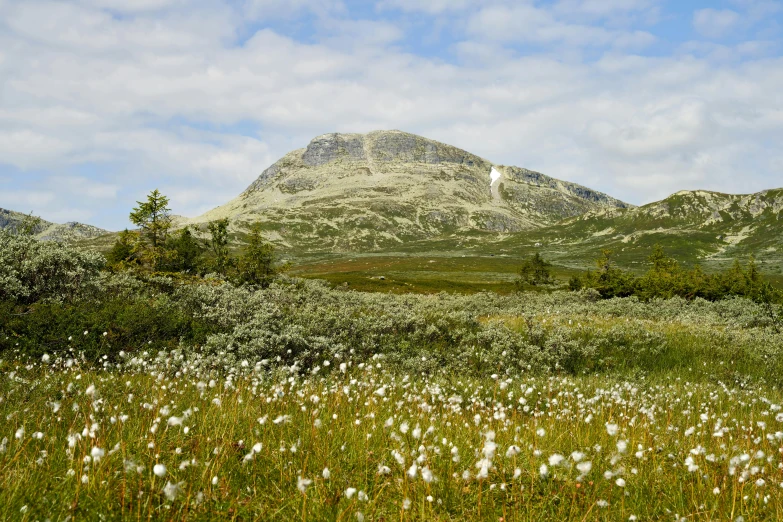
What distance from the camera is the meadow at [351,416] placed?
11.0 ft

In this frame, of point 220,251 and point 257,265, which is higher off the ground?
point 220,251

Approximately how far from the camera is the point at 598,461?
14.7 feet

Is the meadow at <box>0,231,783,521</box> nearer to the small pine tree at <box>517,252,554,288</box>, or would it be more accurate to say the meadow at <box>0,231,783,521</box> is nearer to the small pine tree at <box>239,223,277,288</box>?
the small pine tree at <box>239,223,277,288</box>

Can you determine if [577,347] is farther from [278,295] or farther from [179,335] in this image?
[278,295]

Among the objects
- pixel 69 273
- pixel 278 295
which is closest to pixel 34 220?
pixel 278 295

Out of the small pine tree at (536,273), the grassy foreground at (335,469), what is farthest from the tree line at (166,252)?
the small pine tree at (536,273)

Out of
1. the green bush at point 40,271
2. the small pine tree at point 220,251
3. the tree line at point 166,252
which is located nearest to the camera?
the green bush at point 40,271

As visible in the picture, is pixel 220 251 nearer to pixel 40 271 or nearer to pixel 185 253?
pixel 185 253

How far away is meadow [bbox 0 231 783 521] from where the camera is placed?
11.0 ft

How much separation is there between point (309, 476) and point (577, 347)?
12860 millimetres

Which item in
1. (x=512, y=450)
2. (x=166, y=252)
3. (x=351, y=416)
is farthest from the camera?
(x=166, y=252)

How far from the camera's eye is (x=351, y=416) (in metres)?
5.74

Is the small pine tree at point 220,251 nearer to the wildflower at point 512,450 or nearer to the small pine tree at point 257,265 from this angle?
the small pine tree at point 257,265

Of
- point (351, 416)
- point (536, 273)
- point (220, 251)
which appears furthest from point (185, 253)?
point (536, 273)
